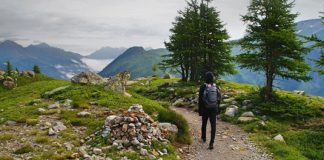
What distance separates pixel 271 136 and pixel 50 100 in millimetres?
15157

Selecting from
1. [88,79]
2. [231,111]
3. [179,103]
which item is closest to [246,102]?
[231,111]

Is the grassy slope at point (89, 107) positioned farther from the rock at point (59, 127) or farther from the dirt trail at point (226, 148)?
the dirt trail at point (226, 148)

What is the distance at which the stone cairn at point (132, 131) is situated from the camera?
14.5 m

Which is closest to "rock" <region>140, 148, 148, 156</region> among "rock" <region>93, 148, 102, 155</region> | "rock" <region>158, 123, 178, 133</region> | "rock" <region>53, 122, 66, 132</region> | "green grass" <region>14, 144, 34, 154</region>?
"rock" <region>93, 148, 102, 155</region>

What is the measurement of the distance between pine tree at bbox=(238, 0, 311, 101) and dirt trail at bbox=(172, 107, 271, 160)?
7.25 meters

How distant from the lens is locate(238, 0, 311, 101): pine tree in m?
25.3

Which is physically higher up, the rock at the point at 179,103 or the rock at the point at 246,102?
the rock at the point at 246,102

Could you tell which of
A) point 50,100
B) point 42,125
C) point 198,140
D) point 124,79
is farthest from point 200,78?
point 42,125

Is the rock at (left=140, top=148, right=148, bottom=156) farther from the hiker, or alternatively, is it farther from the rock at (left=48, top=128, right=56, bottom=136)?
the rock at (left=48, top=128, right=56, bottom=136)

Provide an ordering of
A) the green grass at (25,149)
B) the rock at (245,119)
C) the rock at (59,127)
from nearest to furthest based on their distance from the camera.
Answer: the green grass at (25,149) → the rock at (59,127) → the rock at (245,119)

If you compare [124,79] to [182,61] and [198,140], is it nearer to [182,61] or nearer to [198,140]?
[198,140]

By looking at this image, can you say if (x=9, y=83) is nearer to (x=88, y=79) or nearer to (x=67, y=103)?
(x=88, y=79)

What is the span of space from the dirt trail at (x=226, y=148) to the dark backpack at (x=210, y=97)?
2.18m

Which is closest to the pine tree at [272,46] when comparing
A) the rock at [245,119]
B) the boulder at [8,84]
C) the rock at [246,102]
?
the rock at [246,102]
